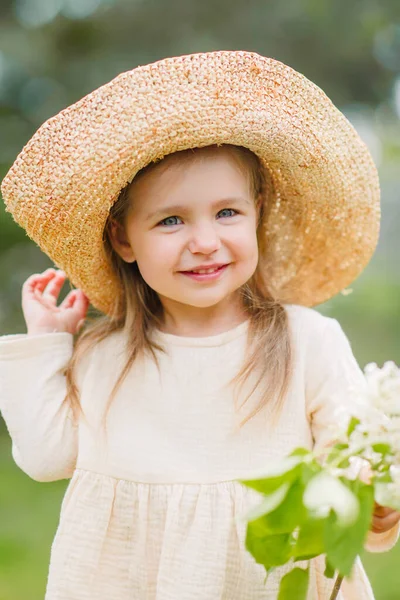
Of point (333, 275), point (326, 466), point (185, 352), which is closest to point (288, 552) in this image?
point (326, 466)

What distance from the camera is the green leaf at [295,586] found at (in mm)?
1194

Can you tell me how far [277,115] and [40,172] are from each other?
0.49 meters

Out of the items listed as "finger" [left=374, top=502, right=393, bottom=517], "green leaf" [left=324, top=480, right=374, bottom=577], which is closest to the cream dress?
"finger" [left=374, top=502, right=393, bottom=517]

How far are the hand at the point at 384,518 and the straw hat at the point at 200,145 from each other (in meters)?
0.70

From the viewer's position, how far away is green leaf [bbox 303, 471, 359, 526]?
94cm

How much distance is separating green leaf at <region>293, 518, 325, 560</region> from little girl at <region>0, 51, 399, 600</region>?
38 cm

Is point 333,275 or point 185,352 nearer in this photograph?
point 185,352

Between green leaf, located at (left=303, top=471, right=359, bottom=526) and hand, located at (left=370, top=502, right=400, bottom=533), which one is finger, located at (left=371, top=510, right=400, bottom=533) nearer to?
hand, located at (left=370, top=502, right=400, bottom=533)

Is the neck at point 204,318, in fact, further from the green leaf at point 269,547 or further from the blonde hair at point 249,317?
the green leaf at point 269,547

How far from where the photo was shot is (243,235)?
170 centimetres

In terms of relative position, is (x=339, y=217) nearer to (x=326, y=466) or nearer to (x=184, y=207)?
(x=184, y=207)

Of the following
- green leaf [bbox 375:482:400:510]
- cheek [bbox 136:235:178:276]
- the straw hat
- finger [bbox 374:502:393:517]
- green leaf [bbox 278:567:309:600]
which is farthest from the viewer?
cheek [bbox 136:235:178:276]

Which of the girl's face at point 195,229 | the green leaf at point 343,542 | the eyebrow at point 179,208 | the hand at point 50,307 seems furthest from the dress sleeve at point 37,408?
the green leaf at point 343,542

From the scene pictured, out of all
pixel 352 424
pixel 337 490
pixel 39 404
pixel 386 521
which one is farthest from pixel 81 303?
pixel 337 490
